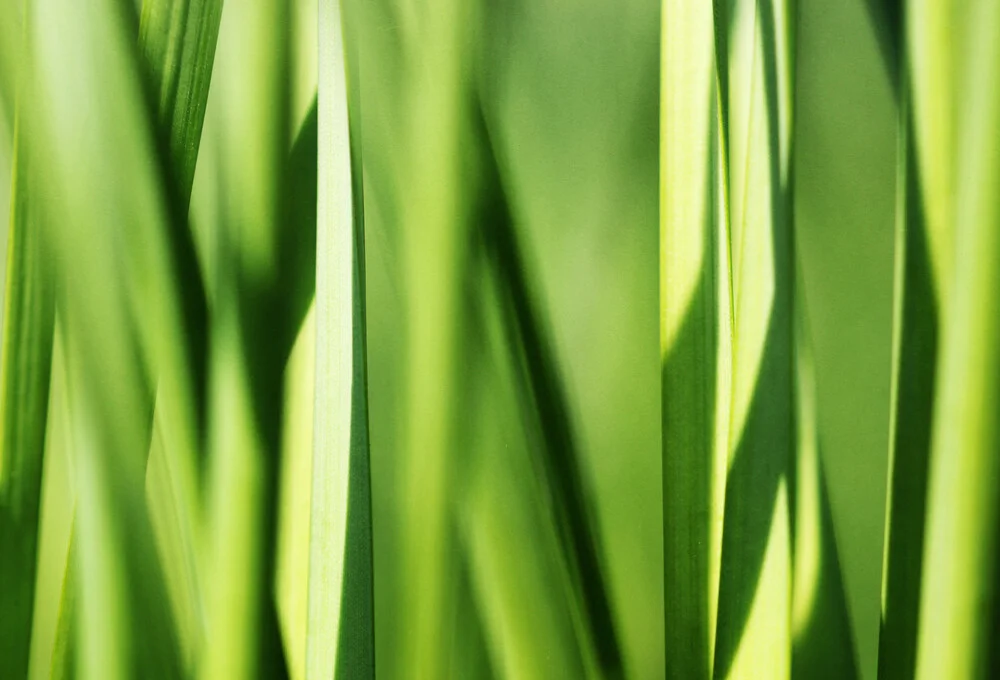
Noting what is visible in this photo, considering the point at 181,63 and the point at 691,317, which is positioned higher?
the point at 181,63

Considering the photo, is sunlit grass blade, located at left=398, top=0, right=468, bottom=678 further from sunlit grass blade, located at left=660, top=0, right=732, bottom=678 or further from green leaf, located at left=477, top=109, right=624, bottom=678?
sunlit grass blade, located at left=660, top=0, right=732, bottom=678

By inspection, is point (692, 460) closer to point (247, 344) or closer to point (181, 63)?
point (247, 344)

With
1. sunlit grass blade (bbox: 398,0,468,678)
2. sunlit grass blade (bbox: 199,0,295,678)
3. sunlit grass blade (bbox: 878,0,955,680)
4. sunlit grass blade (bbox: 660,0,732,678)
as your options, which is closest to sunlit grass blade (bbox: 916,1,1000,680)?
sunlit grass blade (bbox: 878,0,955,680)

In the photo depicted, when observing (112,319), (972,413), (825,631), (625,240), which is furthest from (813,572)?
(112,319)

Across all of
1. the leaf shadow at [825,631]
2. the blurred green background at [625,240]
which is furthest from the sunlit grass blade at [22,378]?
the leaf shadow at [825,631]

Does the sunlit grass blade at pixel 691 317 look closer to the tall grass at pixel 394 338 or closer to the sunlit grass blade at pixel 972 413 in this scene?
the tall grass at pixel 394 338

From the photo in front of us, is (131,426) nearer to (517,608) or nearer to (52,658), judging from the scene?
(52,658)
